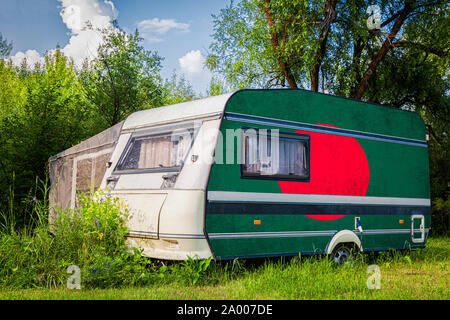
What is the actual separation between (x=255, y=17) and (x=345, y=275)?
10865 millimetres

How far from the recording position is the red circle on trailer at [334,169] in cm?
717

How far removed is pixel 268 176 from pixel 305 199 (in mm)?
760

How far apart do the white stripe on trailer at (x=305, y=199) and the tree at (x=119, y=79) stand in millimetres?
11809

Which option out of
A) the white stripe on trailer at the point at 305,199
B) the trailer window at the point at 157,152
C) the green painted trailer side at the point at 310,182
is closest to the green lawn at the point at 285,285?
the green painted trailer side at the point at 310,182

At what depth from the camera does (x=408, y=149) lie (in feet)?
29.1

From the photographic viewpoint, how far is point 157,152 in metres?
7.02

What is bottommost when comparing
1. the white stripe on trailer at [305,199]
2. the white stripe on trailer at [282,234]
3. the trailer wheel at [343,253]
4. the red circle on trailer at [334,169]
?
the trailer wheel at [343,253]

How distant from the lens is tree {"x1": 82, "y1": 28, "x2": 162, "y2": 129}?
1811 centimetres

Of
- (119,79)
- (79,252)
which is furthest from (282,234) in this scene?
(119,79)

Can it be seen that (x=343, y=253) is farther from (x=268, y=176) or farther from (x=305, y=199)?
(x=268, y=176)

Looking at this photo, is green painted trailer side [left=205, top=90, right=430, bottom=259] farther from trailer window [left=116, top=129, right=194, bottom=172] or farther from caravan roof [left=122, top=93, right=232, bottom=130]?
trailer window [left=116, top=129, right=194, bottom=172]

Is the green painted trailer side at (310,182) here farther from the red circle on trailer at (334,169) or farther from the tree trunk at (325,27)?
the tree trunk at (325,27)

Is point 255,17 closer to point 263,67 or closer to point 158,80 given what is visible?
point 263,67

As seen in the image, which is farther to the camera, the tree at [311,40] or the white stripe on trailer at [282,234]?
the tree at [311,40]
